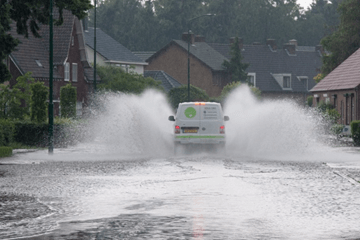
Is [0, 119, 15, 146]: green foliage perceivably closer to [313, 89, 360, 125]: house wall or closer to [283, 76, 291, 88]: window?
[313, 89, 360, 125]: house wall

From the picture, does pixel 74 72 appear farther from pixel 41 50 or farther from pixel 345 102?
pixel 345 102

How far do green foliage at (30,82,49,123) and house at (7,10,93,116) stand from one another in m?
16.9

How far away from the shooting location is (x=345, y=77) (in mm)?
55188

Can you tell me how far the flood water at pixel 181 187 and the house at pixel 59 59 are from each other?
26.1 meters

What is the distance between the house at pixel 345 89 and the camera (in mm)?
52719

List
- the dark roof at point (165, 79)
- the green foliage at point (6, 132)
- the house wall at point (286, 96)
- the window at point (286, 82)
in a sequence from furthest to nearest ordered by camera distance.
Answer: the window at point (286, 82) < the house wall at point (286, 96) < the dark roof at point (165, 79) < the green foliage at point (6, 132)

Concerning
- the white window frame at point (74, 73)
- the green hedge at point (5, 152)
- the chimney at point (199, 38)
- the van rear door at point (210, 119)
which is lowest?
the green hedge at point (5, 152)

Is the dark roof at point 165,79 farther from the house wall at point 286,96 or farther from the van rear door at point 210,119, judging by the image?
the van rear door at point 210,119

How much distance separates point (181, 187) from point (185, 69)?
80876mm

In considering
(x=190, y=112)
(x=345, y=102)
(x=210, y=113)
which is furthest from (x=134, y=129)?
(x=345, y=102)

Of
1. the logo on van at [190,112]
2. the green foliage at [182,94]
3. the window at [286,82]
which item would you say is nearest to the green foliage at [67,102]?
the logo on van at [190,112]

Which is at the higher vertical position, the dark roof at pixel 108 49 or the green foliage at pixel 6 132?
the dark roof at pixel 108 49

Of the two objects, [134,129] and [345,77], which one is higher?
[345,77]

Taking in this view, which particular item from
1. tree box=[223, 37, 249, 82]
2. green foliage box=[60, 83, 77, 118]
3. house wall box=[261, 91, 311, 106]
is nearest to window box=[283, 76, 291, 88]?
house wall box=[261, 91, 311, 106]
